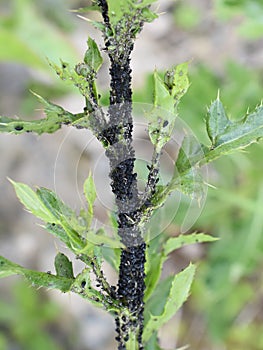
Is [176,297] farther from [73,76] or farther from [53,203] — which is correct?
[73,76]

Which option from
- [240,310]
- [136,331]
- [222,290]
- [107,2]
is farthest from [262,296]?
[107,2]

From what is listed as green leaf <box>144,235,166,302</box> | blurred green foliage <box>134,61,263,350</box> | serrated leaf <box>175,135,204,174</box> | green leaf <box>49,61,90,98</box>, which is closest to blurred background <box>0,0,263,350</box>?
blurred green foliage <box>134,61,263,350</box>

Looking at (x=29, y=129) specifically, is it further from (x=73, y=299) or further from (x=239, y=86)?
(x=73, y=299)

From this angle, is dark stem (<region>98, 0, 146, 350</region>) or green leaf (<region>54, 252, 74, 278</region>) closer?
dark stem (<region>98, 0, 146, 350</region>)

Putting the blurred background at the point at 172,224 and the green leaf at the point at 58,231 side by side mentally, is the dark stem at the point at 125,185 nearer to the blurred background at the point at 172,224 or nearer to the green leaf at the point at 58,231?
the green leaf at the point at 58,231

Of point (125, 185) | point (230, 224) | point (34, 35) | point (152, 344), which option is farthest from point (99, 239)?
point (34, 35)

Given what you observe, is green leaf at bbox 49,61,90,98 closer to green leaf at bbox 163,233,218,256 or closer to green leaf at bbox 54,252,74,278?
green leaf at bbox 54,252,74,278
